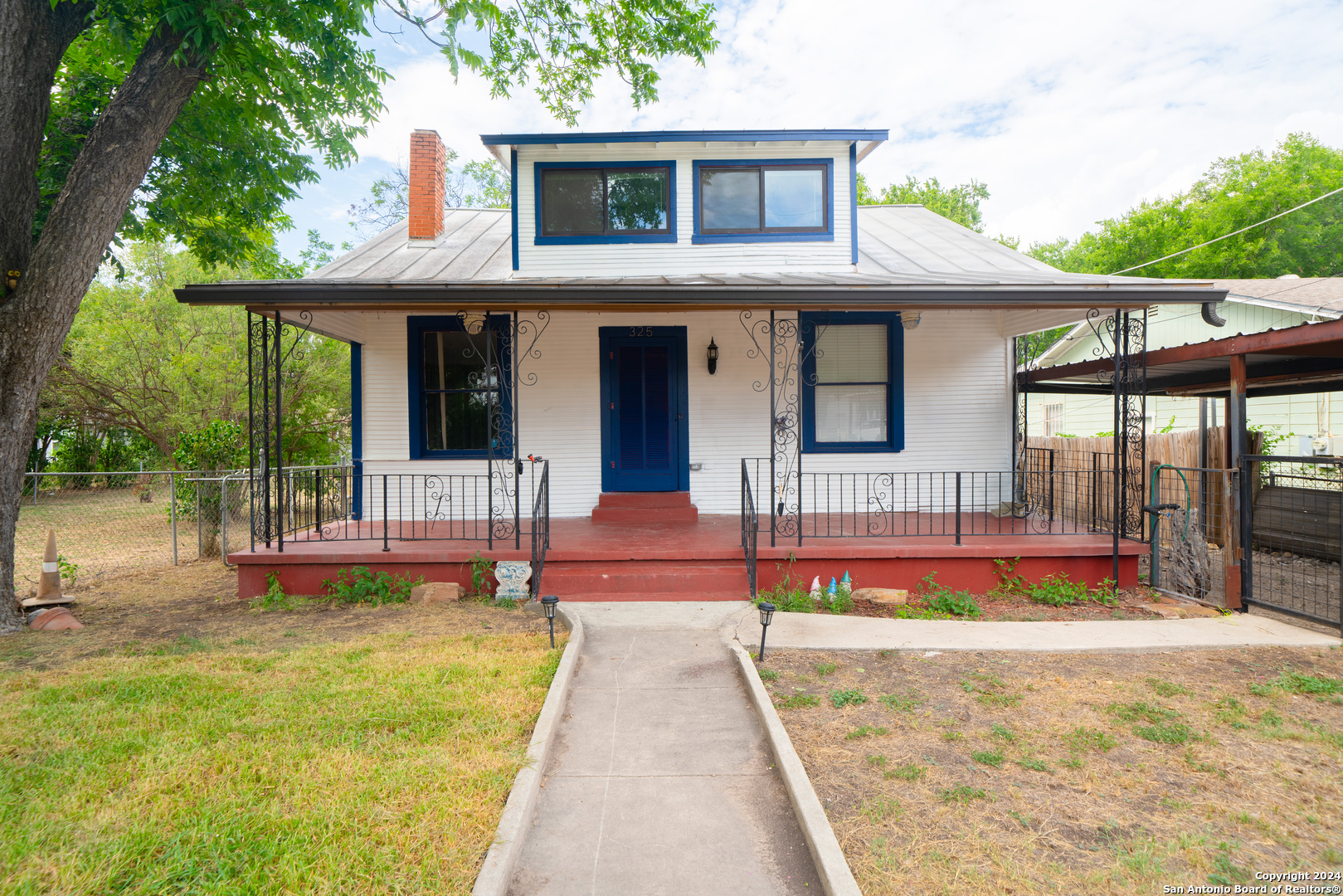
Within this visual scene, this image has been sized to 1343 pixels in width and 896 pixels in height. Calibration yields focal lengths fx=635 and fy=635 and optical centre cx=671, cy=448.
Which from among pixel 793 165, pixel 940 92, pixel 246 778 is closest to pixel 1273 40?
pixel 940 92

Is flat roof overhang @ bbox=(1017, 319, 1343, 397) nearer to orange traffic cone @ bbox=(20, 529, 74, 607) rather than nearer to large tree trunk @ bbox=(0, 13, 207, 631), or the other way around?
large tree trunk @ bbox=(0, 13, 207, 631)

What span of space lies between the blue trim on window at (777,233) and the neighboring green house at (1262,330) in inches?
214

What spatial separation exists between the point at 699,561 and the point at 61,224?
666 cm

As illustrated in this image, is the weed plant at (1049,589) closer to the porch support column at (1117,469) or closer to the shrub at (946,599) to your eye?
the porch support column at (1117,469)

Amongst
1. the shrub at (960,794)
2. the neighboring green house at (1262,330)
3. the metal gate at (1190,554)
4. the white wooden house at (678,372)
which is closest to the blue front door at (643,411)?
the white wooden house at (678,372)

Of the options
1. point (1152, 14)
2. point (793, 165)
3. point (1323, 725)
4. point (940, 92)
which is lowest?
point (1323, 725)

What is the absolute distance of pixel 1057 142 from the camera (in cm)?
3544

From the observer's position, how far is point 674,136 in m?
8.38

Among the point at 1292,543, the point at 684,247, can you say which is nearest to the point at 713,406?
the point at 684,247

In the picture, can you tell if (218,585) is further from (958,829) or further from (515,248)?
(958,829)

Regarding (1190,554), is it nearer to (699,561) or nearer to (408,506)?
(699,561)

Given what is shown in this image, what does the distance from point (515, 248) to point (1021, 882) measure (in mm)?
8335

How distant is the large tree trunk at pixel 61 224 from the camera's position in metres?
5.59

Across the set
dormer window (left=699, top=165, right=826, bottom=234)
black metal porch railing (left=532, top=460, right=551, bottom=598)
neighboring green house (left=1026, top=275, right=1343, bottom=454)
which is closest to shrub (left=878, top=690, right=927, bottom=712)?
black metal porch railing (left=532, top=460, right=551, bottom=598)
